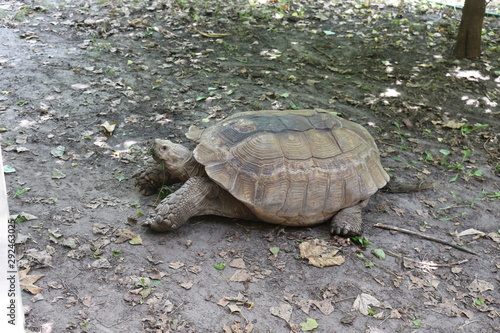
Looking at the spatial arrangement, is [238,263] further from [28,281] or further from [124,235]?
[28,281]

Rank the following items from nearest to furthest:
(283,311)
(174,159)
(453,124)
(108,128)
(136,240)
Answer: (283,311)
(136,240)
(174,159)
(108,128)
(453,124)

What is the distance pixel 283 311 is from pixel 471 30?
6736mm

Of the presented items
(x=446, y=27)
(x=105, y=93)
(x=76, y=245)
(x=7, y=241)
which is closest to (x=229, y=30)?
(x=105, y=93)

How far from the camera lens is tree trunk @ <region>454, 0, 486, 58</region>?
798 cm

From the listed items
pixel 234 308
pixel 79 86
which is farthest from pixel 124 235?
pixel 79 86

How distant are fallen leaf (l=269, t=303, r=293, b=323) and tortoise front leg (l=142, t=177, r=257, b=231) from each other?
108 cm

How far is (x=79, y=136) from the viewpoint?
564 centimetres

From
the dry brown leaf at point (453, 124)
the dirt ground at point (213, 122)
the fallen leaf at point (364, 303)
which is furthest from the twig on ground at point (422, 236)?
the dry brown leaf at point (453, 124)

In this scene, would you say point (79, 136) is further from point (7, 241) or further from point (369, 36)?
point (369, 36)

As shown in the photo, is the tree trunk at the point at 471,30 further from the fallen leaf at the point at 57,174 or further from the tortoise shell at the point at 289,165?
the fallen leaf at the point at 57,174

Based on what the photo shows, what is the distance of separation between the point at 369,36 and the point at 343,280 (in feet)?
21.1

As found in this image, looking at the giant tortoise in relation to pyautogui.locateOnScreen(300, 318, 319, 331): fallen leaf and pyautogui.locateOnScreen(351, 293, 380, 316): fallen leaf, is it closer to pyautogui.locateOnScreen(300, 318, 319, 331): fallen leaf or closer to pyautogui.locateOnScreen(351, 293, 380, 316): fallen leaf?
pyautogui.locateOnScreen(351, 293, 380, 316): fallen leaf

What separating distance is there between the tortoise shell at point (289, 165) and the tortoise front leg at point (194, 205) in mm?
187

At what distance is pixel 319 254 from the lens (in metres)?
4.15
